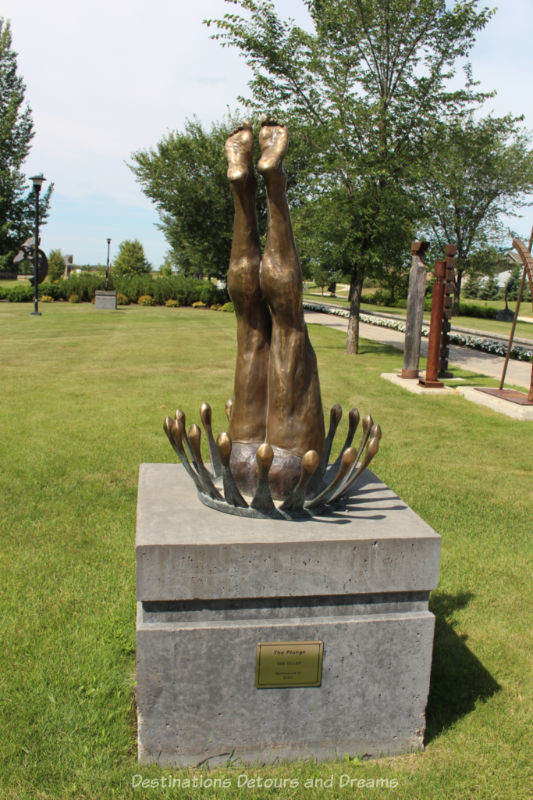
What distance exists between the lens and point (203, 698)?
272cm

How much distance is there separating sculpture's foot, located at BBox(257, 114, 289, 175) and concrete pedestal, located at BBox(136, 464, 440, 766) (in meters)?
1.57

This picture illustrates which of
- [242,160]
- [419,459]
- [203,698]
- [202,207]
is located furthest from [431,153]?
[202,207]

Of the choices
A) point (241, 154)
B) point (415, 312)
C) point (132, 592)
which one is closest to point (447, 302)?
point (415, 312)

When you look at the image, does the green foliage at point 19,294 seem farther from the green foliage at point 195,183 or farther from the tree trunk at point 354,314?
the tree trunk at point 354,314

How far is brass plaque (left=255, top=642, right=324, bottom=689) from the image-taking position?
270 centimetres

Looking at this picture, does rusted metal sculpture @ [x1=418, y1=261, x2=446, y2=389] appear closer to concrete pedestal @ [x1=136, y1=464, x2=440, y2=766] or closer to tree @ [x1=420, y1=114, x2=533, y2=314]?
concrete pedestal @ [x1=136, y1=464, x2=440, y2=766]

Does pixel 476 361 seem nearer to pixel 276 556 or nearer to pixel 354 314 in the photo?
pixel 354 314

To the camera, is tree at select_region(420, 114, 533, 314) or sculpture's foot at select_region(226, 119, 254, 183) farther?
tree at select_region(420, 114, 533, 314)

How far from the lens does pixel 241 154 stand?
2955 mm

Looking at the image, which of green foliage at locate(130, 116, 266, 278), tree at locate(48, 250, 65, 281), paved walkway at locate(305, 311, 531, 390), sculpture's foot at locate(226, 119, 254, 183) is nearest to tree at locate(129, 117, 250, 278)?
green foliage at locate(130, 116, 266, 278)

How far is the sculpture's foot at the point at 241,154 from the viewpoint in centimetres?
295

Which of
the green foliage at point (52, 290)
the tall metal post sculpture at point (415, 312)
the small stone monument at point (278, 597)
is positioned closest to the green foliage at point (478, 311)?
the green foliage at point (52, 290)

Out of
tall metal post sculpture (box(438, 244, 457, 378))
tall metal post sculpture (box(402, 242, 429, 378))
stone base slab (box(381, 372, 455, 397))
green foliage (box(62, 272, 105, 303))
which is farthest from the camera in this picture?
green foliage (box(62, 272, 105, 303))

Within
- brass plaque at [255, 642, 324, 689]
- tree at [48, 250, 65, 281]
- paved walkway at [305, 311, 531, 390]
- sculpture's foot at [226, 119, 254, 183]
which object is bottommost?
brass plaque at [255, 642, 324, 689]
